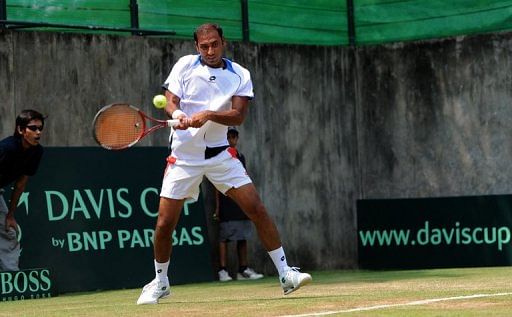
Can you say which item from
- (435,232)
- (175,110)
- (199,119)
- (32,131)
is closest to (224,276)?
(435,232)

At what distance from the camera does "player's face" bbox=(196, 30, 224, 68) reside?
32.8 feet

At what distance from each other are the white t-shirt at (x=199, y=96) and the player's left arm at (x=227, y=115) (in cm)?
6

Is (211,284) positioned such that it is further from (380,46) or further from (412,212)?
(380,46)

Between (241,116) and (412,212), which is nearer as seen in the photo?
(241,116)

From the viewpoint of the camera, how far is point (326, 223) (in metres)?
17.4

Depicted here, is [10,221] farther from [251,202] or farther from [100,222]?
[251,202]

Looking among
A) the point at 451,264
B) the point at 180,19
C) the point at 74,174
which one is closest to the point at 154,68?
the point at 180,19

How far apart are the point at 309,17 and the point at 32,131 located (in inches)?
245

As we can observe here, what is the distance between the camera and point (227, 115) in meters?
9.84

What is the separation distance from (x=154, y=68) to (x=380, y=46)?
3524 mm

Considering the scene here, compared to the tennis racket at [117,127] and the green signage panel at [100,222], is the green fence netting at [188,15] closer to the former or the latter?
the green signage panel at [100,222]

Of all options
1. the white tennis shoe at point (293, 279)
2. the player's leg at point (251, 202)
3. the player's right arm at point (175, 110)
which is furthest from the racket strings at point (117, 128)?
the white tennis shoe at point (293, 279)

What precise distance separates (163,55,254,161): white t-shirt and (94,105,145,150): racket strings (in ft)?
0.99

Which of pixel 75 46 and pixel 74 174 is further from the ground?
pixel 75 46
